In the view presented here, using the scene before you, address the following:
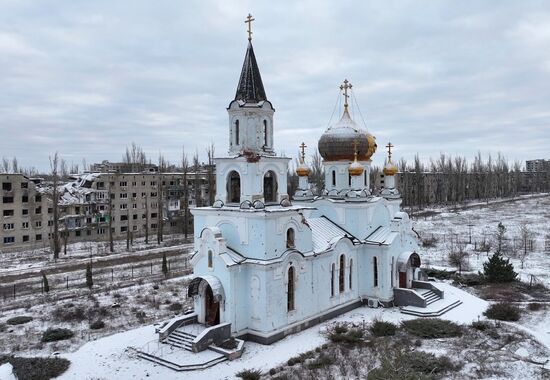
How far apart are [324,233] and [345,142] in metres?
5.14

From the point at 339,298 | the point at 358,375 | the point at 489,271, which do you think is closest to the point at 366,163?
the point at 339,298

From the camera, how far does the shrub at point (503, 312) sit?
17.1m

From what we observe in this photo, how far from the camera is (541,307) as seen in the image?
60.3 feet

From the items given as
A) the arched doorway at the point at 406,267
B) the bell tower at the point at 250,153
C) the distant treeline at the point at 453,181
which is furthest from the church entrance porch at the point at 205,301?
the distant treeline at the point at 453,181

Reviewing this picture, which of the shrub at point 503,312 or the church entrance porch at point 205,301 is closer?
the church entrance porch at point 205,301

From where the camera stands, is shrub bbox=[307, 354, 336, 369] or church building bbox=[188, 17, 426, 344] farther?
church building bbox=[188, 17, 426, 344]

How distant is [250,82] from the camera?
16.3 m

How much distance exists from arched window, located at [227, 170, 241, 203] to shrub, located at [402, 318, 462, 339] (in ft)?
26.3

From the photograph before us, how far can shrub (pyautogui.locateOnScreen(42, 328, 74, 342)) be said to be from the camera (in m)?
15.7

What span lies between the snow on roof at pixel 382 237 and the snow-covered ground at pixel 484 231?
29.6 ft

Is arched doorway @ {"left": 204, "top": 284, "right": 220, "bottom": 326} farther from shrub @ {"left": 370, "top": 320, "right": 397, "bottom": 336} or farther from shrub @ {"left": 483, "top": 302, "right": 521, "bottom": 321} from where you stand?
shrub @ {"left": 483, "top": 302, "right": 521, "bottom": 321}

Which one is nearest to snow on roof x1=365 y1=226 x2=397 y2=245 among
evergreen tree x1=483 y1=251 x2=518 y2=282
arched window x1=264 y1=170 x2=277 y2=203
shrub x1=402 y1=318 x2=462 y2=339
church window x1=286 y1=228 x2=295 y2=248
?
shrub x1=402 y1=318 x2=462 y2=339

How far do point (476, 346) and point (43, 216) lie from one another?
38.9 m

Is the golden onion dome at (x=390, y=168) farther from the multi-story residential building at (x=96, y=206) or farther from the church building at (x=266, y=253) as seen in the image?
the multi-story residential building at (x=96, y=206)
